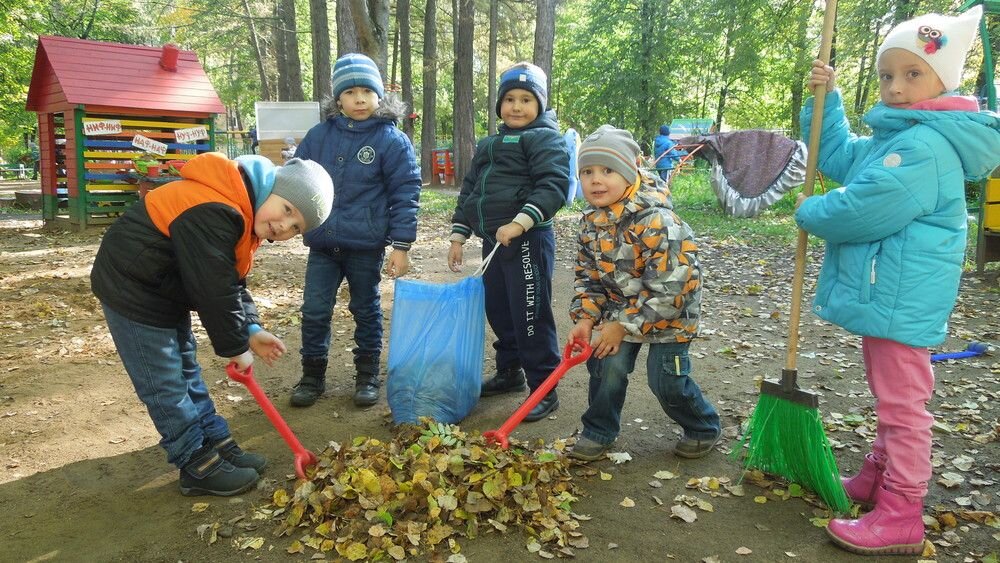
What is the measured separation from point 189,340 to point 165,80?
27.7 ft

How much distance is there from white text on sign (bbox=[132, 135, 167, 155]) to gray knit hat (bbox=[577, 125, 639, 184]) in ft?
28.4

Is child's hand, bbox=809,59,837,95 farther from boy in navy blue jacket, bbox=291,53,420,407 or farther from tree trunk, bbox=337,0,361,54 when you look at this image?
tree trunk, bbox=337,0,361,54

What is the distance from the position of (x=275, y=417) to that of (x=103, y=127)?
8403 millimetres

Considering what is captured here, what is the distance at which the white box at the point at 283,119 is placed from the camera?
17078 millimetres

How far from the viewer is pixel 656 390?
293 centimetres

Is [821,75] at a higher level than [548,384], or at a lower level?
higher

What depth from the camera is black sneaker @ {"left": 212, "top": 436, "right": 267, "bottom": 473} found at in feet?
9.55

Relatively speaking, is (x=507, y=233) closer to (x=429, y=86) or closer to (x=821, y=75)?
(x=821, y=75)

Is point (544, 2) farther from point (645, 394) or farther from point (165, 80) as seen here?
point (645, 394)

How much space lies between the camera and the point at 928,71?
7.44ft

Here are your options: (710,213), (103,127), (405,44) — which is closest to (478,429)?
(103,127)

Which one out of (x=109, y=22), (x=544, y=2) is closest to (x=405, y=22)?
(x=544, y=2)

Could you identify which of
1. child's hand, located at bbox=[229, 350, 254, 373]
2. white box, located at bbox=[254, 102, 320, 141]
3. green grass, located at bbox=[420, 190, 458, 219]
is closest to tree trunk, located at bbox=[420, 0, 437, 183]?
green grass, located at bbox=[420, 190, 458, 219]

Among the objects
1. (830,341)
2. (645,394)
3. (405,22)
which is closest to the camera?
(645,394)
